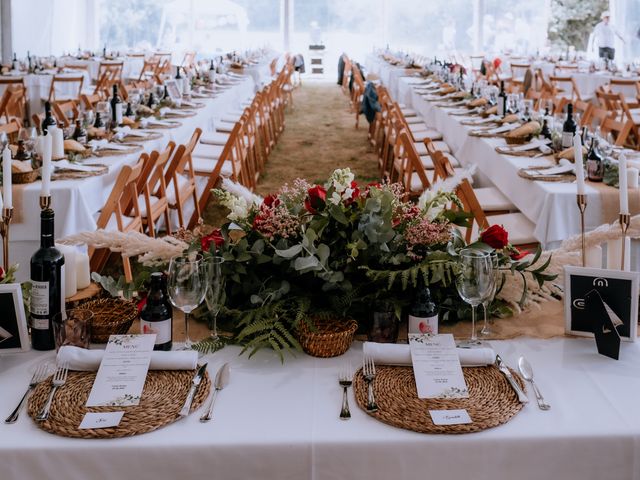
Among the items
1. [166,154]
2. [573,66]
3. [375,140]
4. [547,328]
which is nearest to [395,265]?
[547,328]

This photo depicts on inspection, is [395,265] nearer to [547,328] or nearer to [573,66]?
[547,328]

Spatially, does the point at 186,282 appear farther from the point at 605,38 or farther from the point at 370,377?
the point at 605,38

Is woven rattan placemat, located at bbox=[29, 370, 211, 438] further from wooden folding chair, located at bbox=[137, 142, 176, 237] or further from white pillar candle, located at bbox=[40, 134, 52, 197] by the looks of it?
wooden folding chair, located at bbox=[137, 142, 176, 237]

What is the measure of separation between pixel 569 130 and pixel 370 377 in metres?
3.39

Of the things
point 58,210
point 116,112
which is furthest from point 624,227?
point 116,112

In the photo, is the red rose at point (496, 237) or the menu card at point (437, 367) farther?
the red rose at point (496, 237)

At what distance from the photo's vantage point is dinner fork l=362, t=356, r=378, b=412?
4.45ft

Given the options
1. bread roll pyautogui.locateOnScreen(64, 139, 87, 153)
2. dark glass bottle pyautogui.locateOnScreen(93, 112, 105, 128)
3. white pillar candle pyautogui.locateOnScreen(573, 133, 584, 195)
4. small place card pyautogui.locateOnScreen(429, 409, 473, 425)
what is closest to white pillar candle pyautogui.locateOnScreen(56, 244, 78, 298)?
small place card pyautogui.locateOnScreen(429, 409, 473, 425)

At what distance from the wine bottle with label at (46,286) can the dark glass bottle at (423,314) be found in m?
0.73

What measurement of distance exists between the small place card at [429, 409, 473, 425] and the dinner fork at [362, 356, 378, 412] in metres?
0.10

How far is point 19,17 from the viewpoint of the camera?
13648mm

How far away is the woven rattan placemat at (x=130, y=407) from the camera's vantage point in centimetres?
128

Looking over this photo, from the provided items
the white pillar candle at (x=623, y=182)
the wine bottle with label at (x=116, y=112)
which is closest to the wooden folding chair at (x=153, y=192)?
the wine bottle with label at (x=116, y=112)

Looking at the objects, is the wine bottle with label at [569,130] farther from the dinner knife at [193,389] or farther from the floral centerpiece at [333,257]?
the dinner knife at [193,389]
